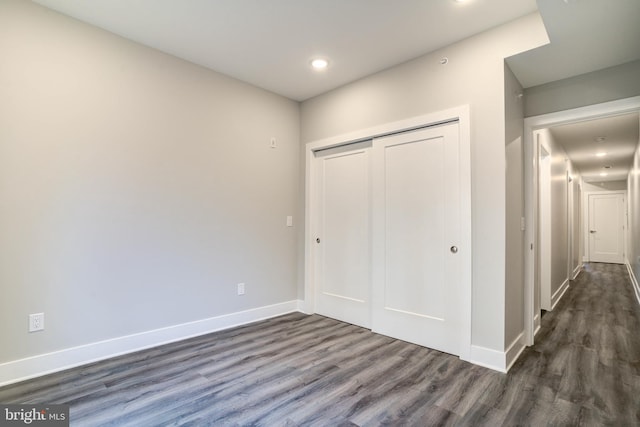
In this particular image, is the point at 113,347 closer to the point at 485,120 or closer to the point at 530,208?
the point at 485,120

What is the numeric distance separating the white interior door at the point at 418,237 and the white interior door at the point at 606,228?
10589 mm

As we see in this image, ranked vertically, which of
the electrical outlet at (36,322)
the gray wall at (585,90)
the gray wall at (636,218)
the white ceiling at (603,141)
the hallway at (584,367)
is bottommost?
the hallway at (584,367)

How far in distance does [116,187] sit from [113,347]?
53.8 inches

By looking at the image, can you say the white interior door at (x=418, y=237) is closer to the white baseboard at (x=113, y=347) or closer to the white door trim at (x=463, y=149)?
the white door trim at (x=463, y=149)

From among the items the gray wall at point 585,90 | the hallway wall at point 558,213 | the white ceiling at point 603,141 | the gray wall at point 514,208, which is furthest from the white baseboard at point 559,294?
the gray wall at point 585,90

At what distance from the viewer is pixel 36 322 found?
2271 mm

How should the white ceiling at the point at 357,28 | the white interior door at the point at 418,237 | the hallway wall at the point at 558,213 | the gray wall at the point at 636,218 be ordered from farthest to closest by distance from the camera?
the gray wall at the point at 636,218, the hallway wall at the point at 558,213, the white interior door at the point at 418,237, the white ceiling at the point at 357,28

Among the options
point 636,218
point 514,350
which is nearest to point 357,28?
point 514,350

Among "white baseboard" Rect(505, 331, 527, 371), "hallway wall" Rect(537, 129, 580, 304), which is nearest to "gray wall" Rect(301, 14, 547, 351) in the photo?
"white baseboard" Rect(505, 331, 527, 371)

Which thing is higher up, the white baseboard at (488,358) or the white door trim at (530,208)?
the white door trim at (530,208)

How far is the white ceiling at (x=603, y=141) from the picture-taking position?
4.21m

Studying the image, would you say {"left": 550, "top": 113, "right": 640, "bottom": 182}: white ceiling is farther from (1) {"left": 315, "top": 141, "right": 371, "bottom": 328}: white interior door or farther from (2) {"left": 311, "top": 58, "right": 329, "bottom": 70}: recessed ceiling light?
(2) {"left": 311, "top": 58, "right": 329, "bottom": 70}: recessed ceiling light

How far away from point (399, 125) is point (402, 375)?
228cm

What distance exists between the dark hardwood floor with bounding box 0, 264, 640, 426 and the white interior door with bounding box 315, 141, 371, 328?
0.52 m
